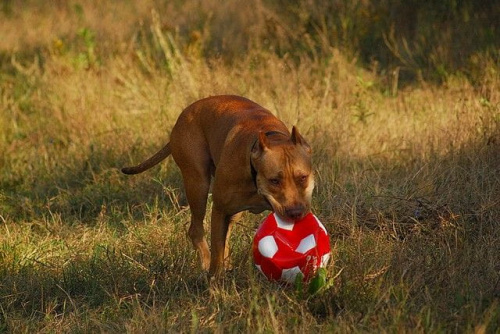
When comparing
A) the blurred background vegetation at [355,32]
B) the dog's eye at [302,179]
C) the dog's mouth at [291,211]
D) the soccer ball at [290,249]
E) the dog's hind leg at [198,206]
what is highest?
the dog's eye at [302,179]

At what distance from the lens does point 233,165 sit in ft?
18.2

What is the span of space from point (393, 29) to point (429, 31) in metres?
0.40

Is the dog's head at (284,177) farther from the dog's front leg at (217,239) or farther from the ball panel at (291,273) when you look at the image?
the dog's front leg at (217,239)

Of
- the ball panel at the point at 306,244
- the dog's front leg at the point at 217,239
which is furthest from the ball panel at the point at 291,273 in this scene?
the dog's front leg at the point at 217,239

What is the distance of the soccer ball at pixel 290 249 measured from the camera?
16.4ft

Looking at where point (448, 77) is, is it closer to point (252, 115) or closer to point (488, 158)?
point (488, 158)

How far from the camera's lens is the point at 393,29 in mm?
10336

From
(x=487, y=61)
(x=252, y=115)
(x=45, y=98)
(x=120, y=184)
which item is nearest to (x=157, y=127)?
(x=120, y=184)

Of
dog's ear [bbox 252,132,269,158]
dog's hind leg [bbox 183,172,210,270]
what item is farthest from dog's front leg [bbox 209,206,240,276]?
dog's ear [bbox 252,132,269,158]

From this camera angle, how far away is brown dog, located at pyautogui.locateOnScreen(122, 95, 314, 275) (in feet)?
16.8

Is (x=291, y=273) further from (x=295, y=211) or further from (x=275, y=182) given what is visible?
(x=275, y=182)

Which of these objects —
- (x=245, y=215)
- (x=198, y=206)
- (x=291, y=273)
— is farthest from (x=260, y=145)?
(x=245, y=215)

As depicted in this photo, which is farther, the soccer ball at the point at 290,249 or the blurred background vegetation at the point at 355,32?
the blurred background vegetation at the point at 355,32

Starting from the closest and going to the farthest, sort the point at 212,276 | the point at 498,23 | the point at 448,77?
1. the point at 212,276
2. the point at 448,77
3. the point at 498,23
